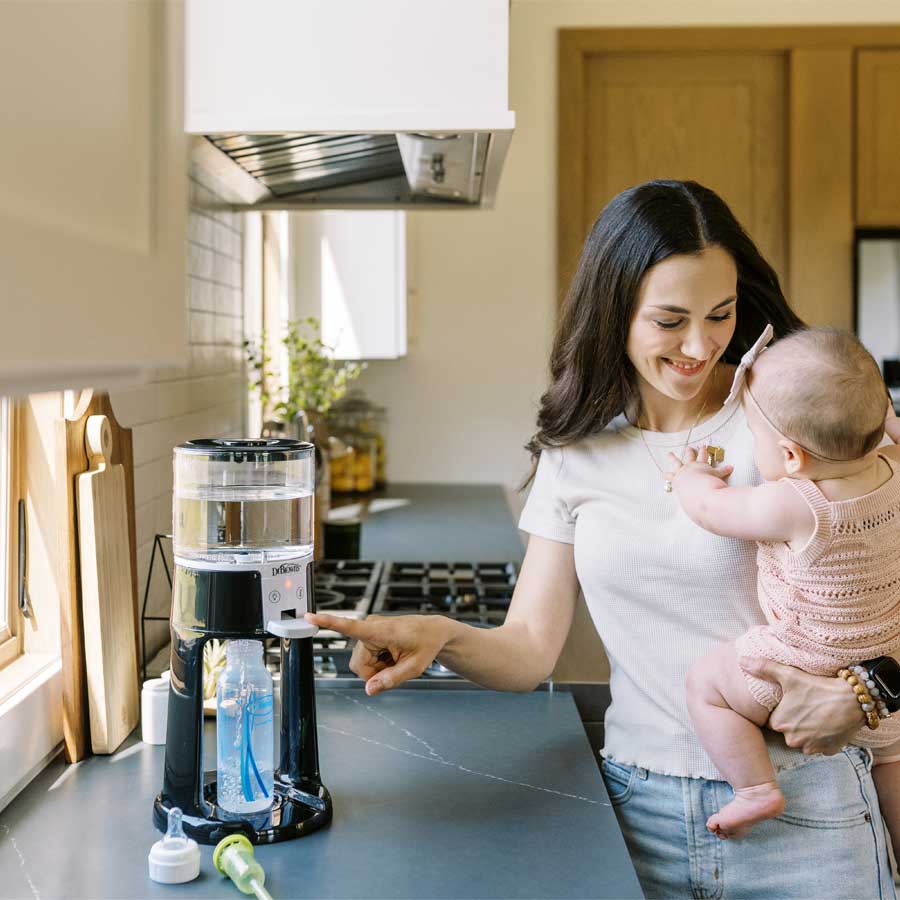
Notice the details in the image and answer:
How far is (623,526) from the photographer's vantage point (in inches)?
60.3

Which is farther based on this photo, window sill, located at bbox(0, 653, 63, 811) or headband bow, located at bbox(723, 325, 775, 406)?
headband bow, located at bbox(723, 325, 775, 406)

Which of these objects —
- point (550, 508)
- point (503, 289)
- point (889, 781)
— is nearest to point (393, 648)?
point (550, 508)

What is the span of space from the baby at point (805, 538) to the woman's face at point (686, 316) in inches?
3.8

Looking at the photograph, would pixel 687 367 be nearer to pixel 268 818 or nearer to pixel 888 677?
pixel 888 677

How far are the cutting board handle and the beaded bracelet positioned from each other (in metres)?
0.98

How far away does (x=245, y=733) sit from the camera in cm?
118

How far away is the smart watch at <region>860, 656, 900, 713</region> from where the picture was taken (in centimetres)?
134

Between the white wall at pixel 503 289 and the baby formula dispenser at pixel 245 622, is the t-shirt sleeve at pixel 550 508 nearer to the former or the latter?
the baby formula dispenser at pixel 245 622

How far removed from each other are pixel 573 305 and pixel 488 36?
0.39m

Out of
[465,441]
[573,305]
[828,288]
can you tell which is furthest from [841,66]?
[573,305]

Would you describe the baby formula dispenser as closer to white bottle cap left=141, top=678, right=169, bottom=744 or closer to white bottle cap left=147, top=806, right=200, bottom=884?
white bottle cap left=147, top=806, right=200, bottom=884

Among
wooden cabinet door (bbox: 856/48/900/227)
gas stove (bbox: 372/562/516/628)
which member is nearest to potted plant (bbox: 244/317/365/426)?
gas stove (bbox: 372/562/516/628)

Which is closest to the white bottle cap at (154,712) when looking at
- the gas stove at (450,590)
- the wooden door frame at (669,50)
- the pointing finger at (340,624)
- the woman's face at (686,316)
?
the pointing finger at (340,624)

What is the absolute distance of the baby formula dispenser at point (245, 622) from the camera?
114cm
